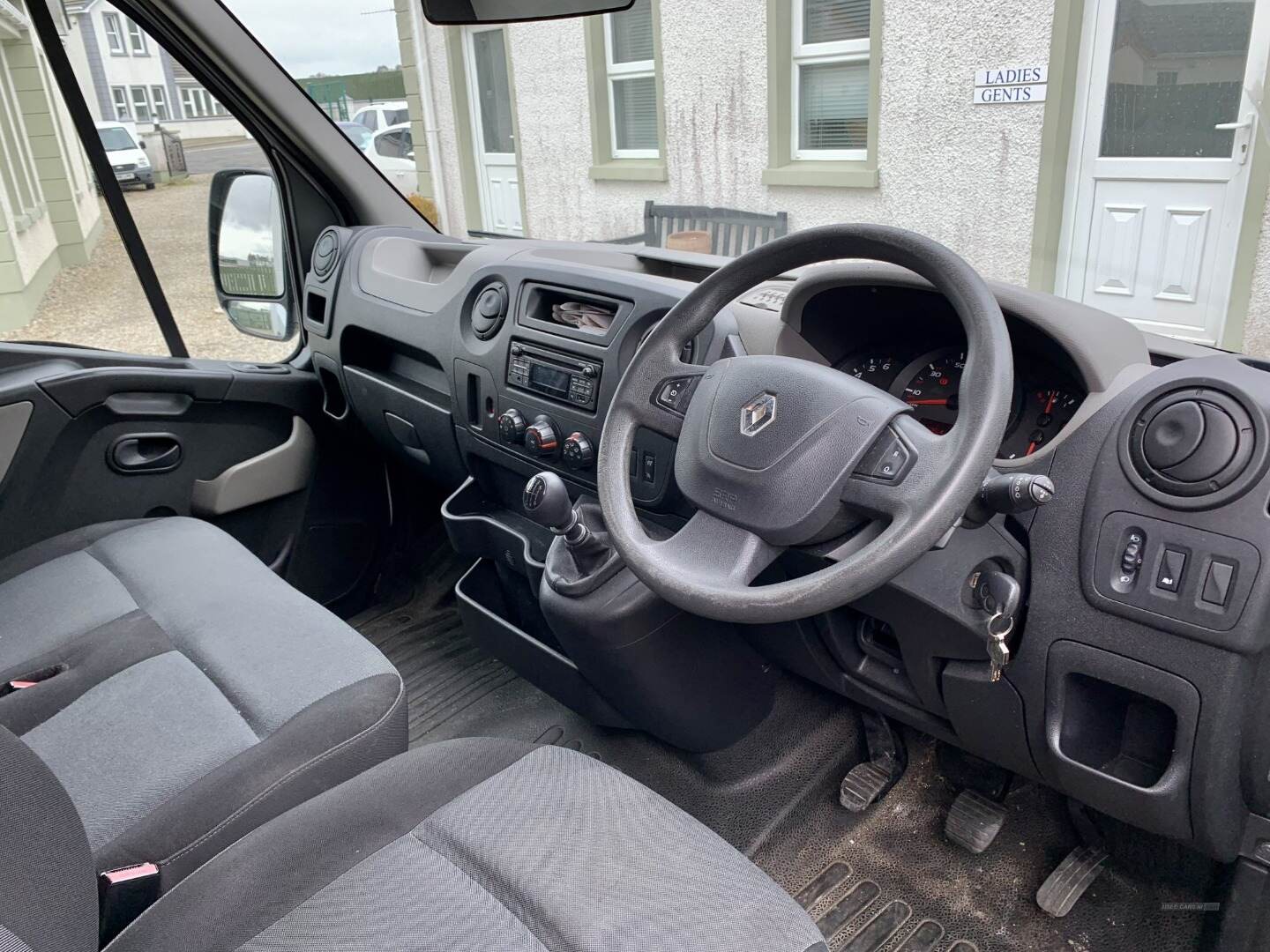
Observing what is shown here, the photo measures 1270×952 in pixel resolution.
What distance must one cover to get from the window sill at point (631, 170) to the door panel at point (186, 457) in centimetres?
90

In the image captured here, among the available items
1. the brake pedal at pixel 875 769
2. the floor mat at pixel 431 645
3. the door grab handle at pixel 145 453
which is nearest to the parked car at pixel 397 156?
the door grab handle at pixel 145 453

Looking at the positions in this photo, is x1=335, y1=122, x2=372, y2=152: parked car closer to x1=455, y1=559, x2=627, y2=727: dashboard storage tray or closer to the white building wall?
the white building wall

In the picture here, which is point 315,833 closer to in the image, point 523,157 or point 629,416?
point 629,416

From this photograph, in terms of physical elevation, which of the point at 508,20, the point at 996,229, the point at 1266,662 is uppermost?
the point at 508,20

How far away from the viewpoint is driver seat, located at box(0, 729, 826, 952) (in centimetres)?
93

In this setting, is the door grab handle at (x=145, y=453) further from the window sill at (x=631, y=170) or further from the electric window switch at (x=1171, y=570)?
the electric window switch at (x=1171, y=570)

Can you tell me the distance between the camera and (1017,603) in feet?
4.12

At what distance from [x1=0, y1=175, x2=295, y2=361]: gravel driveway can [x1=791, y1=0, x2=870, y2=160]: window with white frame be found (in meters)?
1.42

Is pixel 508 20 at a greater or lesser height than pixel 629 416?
greater

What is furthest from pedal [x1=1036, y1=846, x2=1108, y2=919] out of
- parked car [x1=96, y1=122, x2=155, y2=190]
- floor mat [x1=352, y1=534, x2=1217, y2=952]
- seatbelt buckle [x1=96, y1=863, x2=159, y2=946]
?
parked car [x1=96, y1=122, x2=155, y2=190]

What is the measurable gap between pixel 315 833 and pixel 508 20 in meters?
1.41

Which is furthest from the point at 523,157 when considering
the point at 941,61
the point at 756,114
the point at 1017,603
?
the point at 1017,603

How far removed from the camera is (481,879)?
3.33 ft

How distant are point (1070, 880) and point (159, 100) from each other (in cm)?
234
